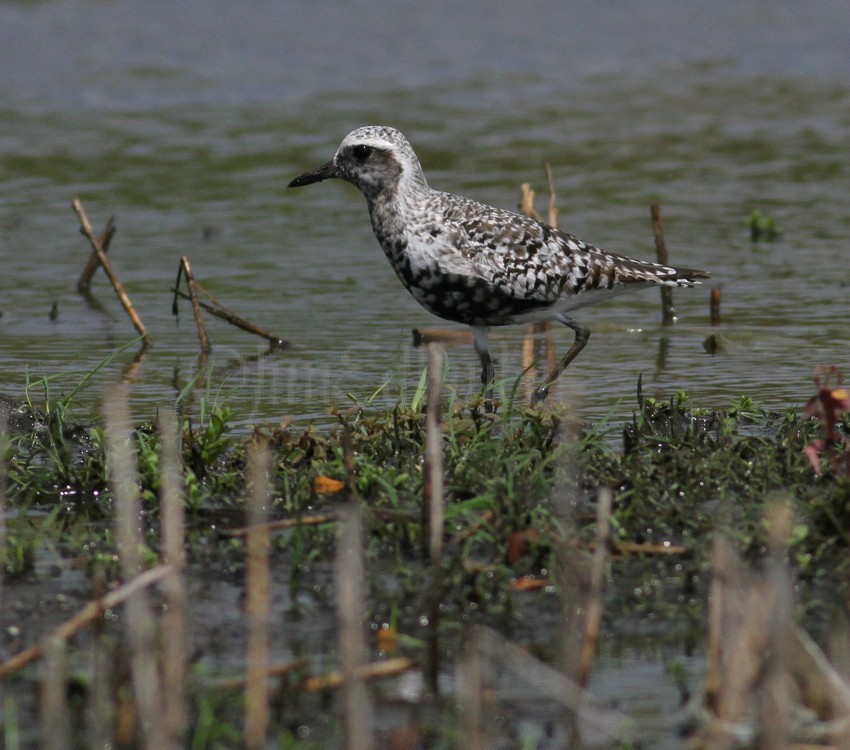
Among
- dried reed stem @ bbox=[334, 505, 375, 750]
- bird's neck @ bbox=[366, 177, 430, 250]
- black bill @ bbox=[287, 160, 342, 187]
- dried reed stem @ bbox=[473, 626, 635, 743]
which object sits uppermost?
black bill @ bbox=[287, 160, 342, 187]

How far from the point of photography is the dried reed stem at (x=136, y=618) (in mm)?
4254

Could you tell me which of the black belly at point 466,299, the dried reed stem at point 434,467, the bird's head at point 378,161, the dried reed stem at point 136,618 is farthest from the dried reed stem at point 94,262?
the dried reed stem at point 434,467

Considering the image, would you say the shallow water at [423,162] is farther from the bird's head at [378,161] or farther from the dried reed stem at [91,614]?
the dried reed stem at [91,614]

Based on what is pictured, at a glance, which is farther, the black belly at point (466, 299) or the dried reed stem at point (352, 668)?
the black belly at point (466, 299)

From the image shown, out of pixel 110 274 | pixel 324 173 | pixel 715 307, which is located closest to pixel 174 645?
pixel 324 173

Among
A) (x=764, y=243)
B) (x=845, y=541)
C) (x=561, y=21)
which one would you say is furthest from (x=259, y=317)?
(x=561, y=21)

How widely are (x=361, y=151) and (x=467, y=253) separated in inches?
37.9

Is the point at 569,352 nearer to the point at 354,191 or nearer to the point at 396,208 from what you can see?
the point at 396,208

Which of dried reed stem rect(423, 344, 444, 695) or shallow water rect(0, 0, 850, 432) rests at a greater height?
shallow water rect(0, 0, 850, 432)

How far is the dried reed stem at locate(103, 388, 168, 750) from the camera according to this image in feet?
14.0

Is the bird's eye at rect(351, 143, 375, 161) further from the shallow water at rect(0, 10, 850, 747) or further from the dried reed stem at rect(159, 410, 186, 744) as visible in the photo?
the dried reed stem at rect(159, 410, 186, 744)

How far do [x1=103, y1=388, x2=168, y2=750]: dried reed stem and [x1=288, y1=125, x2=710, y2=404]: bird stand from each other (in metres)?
2.35

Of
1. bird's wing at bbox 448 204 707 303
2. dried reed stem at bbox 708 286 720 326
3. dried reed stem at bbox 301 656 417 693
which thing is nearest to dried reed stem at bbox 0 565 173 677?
dried reed stem at bbox 301 656 417 693

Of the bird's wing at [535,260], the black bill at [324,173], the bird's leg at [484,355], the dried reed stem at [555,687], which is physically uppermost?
the black bill at [324,173]
